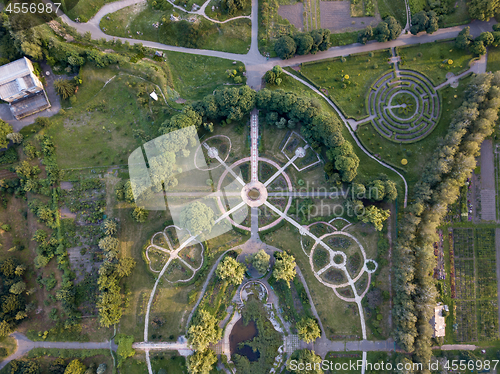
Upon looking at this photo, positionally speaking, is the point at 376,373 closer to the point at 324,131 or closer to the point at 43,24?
the point at 324,131

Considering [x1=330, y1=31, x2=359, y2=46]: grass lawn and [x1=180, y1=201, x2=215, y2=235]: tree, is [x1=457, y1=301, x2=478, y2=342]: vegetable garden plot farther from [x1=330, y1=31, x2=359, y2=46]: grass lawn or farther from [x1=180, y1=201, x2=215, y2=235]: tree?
[x1=330, y1=31, x2=359, y2=46]: grass lawn

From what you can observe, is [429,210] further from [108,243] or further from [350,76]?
[108,243]

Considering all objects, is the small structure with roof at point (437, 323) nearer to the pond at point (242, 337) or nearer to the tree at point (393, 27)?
the pond at point (242, 337)

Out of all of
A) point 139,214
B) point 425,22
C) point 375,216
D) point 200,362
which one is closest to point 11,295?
point 139,214

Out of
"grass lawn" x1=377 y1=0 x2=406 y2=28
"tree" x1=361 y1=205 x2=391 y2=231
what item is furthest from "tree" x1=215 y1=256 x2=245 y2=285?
"grass lawn" x1=377 y1=0 x2=406 y2=28

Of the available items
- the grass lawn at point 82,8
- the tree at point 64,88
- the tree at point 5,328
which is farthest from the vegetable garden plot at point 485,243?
the tree at point 5,328
